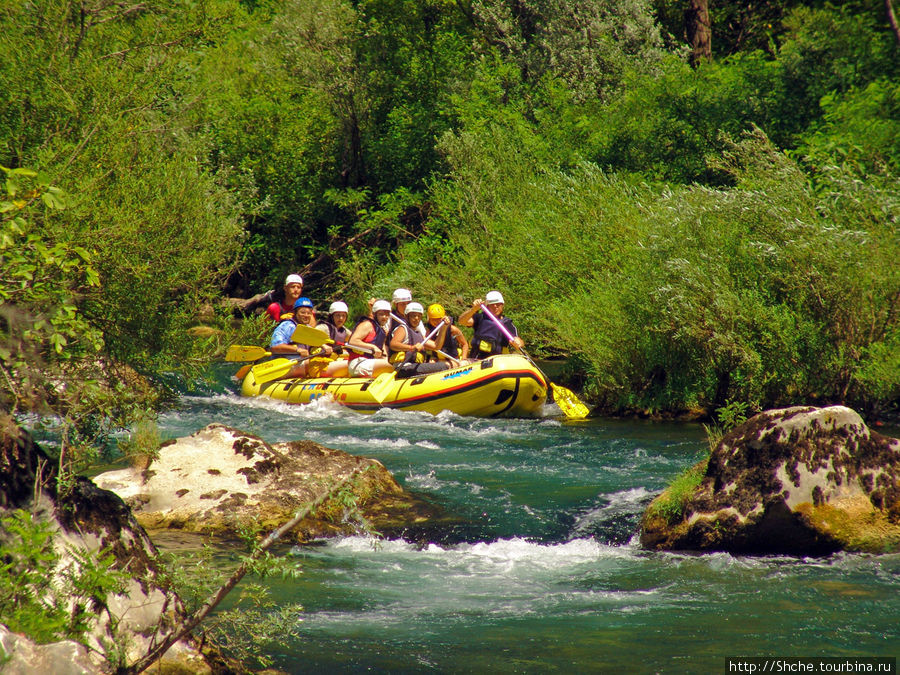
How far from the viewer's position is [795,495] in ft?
20.2

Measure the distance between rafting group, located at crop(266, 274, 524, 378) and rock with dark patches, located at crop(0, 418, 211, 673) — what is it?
8.62 meters

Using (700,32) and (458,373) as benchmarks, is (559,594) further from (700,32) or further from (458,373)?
(700,32)

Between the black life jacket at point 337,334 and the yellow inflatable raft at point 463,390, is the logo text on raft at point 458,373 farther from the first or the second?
the black life jacket at point 337,334

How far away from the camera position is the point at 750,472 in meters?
6.37

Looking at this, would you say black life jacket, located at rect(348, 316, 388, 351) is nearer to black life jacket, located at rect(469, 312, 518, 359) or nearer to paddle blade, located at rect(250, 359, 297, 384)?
paddle blade, located at rect(250, 359, 297, 384)

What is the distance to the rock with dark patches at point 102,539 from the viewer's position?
11.9ft

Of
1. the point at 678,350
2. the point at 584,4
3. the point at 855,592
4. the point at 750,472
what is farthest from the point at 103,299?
the point at 584,4

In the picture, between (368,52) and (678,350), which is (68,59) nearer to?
(678,350)

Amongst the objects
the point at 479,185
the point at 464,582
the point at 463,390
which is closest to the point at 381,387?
the point at 463,390

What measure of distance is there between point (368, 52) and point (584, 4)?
5.76 metres

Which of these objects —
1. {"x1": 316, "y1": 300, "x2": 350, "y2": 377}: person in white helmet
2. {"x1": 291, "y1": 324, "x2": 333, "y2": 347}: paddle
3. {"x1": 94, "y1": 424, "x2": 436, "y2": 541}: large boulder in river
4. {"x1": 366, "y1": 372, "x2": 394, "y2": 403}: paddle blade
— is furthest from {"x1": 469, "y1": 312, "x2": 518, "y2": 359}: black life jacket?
{"x1": 94, "y1": 424, "x2": 436, "y2": 541}: large boulder in river

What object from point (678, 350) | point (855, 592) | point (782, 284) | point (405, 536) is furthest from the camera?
point (678, 350)

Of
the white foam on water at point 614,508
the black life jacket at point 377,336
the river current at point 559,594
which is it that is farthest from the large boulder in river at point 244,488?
the black life jacket at point 377,336

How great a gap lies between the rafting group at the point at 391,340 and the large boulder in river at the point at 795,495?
6.35 m
